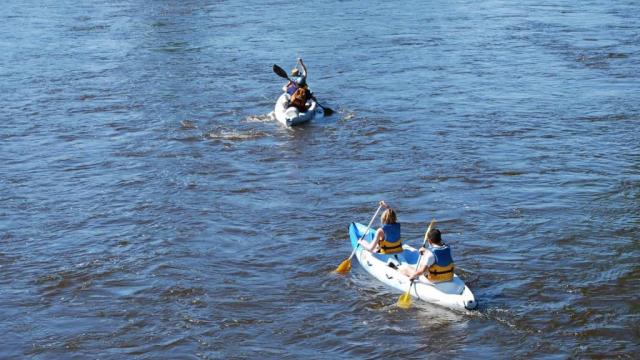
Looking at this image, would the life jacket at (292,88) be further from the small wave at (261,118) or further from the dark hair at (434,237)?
the dark hair at (434,237)

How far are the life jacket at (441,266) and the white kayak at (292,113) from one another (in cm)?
1119

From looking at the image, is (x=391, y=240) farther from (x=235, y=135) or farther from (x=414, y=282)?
(x=235, y=135)

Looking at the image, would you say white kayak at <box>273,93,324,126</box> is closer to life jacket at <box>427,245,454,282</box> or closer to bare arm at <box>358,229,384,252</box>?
bare arm at <box>358,229,384,252</box>

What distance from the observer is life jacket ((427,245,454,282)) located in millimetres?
13875

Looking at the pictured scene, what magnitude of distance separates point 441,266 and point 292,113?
11.4 m

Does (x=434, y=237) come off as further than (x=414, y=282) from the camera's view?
No

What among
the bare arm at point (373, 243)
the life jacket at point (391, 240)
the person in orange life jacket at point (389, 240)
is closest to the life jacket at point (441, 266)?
the person in orange life jacket at point (389, 240)

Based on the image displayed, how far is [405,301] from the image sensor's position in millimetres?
14188

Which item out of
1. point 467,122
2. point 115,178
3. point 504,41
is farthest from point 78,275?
point 504,41

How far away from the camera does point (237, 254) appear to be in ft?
54.5

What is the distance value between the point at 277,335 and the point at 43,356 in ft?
11.1

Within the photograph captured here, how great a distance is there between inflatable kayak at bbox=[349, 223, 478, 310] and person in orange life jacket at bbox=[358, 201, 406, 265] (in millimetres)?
91

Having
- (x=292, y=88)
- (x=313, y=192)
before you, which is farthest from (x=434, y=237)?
(x=292, y=88)

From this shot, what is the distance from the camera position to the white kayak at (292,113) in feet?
80.8
